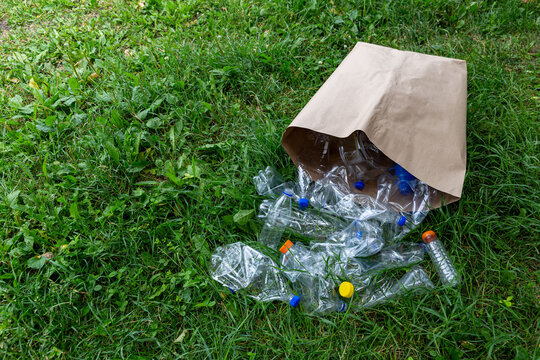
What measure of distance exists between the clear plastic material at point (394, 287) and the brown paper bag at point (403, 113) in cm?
35

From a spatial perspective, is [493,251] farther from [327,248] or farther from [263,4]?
[263,4]

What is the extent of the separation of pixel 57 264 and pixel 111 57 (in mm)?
1673

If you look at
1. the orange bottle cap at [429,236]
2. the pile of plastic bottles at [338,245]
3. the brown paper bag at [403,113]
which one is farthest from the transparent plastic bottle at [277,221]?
the orange bottle cap at [429,236]

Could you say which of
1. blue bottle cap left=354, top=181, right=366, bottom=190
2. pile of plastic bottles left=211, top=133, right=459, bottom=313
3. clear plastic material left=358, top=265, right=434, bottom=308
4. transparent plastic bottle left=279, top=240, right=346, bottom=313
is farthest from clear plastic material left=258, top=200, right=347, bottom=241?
clear plastic material left=358, top=265, right=434, bottom=308

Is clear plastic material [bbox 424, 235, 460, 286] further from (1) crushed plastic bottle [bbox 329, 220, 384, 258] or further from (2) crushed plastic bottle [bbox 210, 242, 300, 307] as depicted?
(2) crushed plastic bottle [bbox 210, 242, 300, 307]

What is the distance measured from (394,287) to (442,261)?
0.25 metres

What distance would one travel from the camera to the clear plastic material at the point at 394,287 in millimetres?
1532

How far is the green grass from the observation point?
58.6 inches

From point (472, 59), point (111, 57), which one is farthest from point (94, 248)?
point (472, 59)

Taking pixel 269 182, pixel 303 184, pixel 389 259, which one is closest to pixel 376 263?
pixel 389 259

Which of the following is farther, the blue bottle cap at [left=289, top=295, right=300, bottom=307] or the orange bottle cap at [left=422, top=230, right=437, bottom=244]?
the orange bottle cap at [left=422, top=230, right=437, bottom=244]

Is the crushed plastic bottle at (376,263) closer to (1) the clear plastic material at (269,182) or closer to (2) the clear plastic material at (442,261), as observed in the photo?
(2) the clear plastic material at (442,261)

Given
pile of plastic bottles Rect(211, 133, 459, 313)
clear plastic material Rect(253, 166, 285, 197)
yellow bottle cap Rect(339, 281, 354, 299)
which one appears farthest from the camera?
clear plastic material Rect(253, 166, 285, 197)

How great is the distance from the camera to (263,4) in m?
2.91
